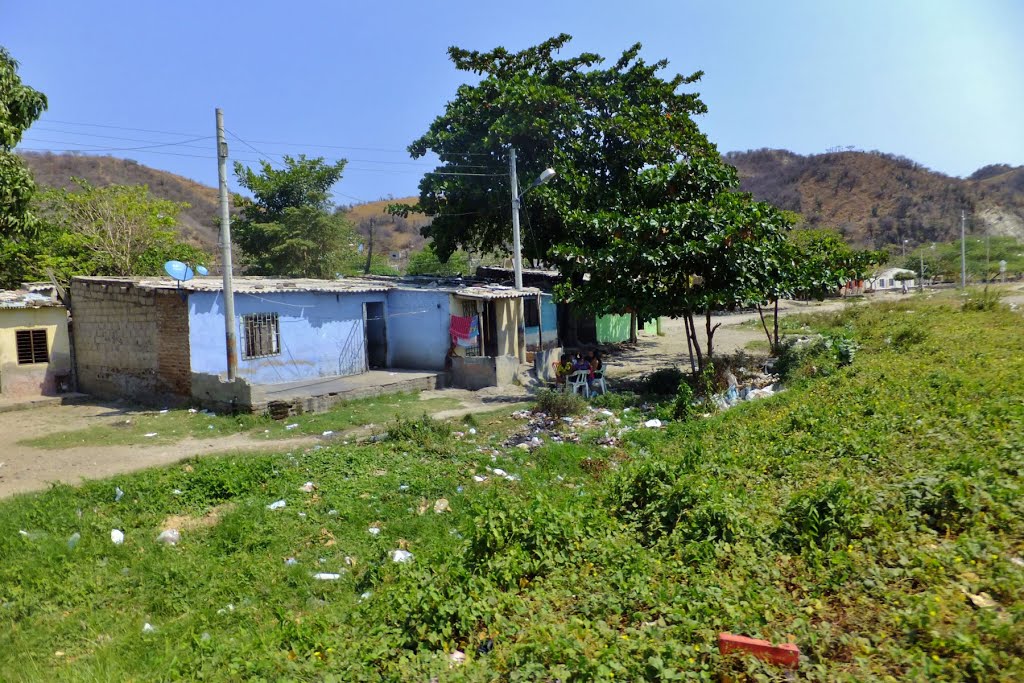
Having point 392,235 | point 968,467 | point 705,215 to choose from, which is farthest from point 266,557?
point 392,235

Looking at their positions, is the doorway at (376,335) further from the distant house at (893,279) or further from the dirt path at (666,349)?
the distant house at (893,279)

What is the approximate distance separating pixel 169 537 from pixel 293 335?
9738 millimetres

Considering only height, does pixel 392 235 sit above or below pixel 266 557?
above

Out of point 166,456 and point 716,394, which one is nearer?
point 166,456

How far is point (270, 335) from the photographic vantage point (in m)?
15.1

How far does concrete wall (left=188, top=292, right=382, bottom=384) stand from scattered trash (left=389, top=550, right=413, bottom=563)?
8941 mm

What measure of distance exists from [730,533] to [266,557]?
3.95 metres

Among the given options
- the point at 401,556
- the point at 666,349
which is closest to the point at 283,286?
the point at 401,556

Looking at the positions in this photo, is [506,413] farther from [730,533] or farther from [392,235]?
[392,235]

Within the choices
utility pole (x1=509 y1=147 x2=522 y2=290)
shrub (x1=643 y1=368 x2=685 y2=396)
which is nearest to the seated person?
shrub (x1=643 y1=368 x2=685 y2=396)

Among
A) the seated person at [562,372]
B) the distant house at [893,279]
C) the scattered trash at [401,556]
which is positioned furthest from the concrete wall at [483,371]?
the distant house at [893,279]

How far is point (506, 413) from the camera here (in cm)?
1213

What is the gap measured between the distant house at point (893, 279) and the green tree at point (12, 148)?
53.5 m

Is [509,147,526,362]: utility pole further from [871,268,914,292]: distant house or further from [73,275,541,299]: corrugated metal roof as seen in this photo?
[871,268,914,292]: distant house
